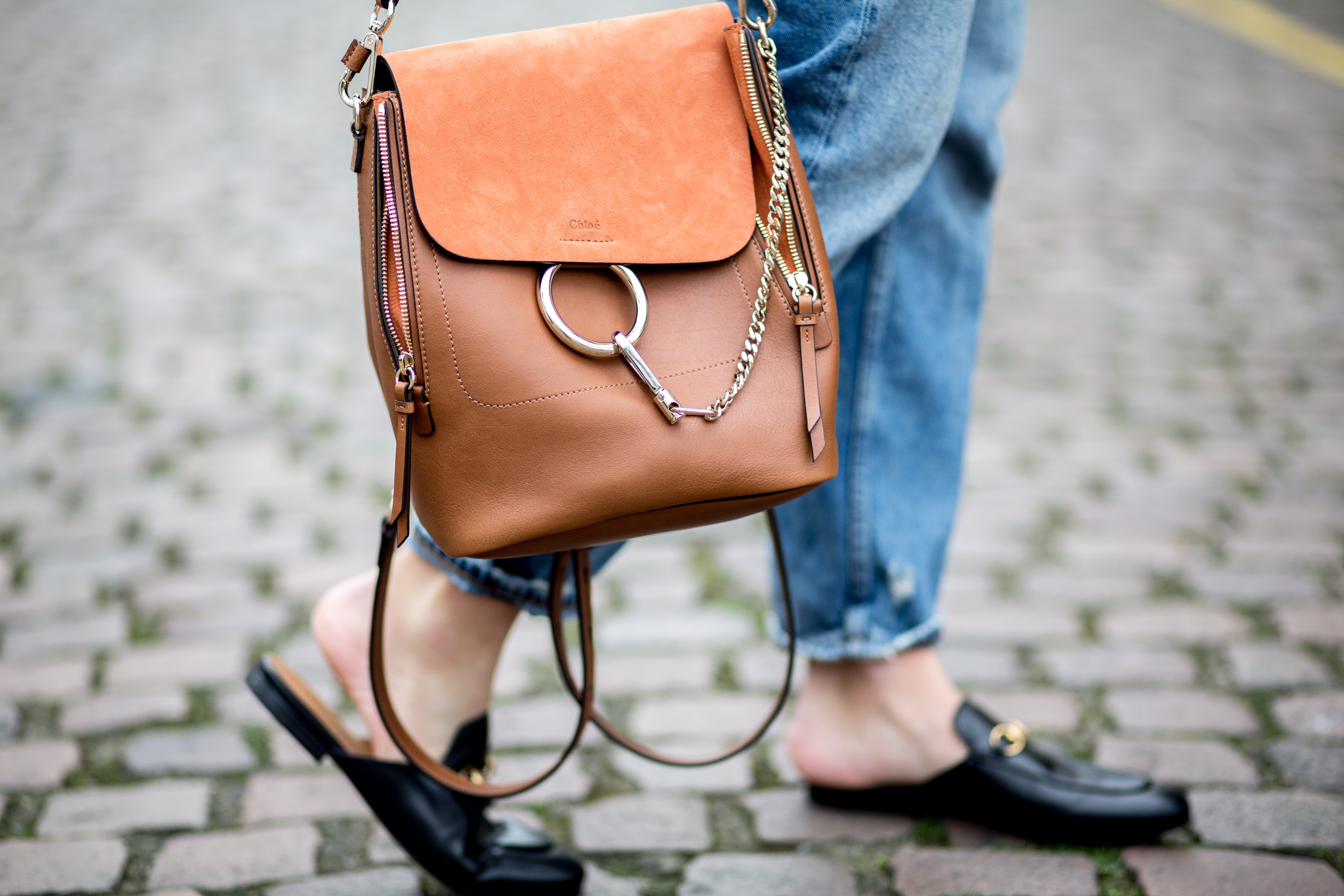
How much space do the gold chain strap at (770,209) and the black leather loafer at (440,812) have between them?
0.68m

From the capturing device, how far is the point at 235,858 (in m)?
1.63

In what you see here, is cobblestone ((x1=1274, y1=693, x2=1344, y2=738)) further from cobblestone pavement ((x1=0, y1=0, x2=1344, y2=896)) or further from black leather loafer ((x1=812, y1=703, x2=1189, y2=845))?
black leather loafer ((x1=812, y1=703, x2=1189, y2=845))

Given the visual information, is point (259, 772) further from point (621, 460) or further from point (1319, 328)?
point (1319, 328)

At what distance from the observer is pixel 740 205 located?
1.20 metres

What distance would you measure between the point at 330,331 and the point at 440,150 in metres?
2.75

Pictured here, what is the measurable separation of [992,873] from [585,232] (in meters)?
1.09

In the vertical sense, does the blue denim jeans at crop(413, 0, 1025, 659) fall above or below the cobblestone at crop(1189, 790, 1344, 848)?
above

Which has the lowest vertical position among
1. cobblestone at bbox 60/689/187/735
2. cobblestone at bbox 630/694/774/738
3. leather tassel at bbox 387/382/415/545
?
cobblestone at bbox 630/694/774/738

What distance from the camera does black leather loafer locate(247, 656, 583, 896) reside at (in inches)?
57.1

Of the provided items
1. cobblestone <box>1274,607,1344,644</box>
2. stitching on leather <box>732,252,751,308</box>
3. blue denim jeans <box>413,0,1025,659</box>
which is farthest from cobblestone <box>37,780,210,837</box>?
cobblestone <box>1274,607,1344,644</box>

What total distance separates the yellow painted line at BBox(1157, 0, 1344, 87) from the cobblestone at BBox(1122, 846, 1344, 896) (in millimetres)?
6515

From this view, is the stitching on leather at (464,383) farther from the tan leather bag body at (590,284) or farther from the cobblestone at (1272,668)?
the cobblestone at (1272,668)

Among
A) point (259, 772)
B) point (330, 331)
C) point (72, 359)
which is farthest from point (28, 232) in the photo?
point (259, 772)

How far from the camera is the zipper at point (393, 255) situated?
1104 millimetres
